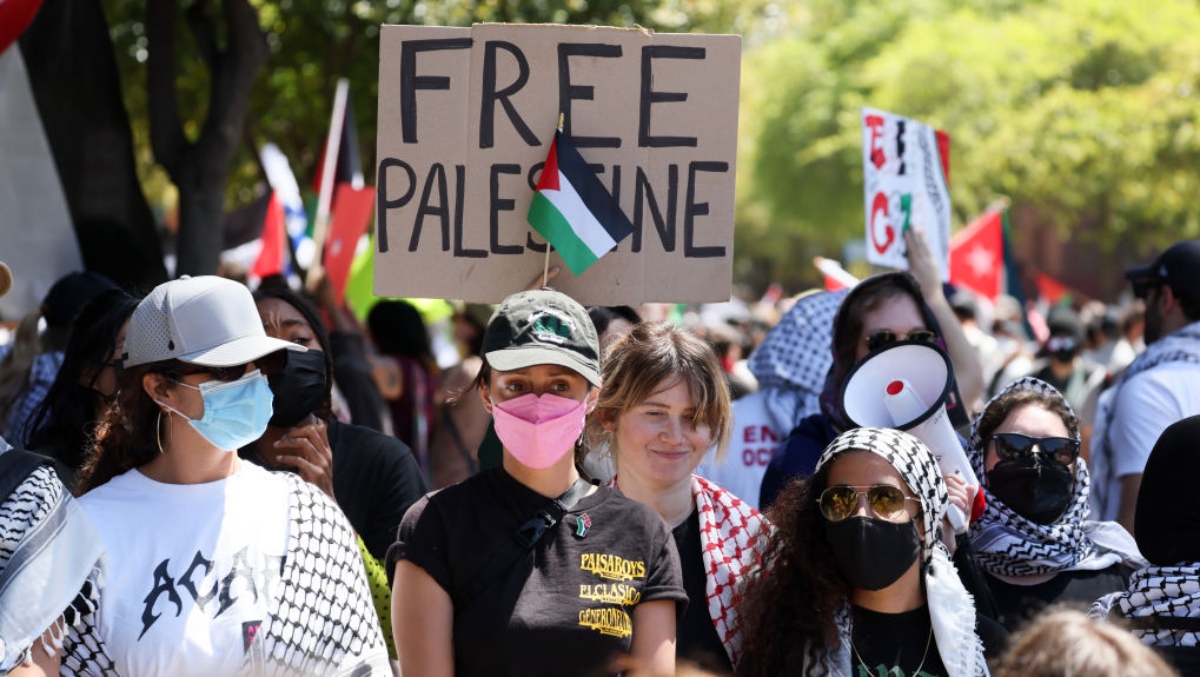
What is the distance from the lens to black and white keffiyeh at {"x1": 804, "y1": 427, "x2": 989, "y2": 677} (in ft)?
11.1

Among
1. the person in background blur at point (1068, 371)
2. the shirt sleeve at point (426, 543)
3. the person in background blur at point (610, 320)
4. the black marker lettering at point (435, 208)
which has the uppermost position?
the black marker lettering at point (435, 208)

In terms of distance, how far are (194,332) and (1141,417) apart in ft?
11.2

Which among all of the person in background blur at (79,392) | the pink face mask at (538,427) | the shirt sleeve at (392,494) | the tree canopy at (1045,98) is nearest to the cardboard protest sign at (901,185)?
the shirt sleeve at (392,494)

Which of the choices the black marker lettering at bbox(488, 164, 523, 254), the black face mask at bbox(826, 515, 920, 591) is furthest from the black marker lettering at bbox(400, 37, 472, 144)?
the black face mask at bbox(826, 515, 920, 591)

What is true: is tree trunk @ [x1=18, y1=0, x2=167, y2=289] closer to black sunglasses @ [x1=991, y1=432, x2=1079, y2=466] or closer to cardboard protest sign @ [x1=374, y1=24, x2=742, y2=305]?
cardboard protest sign @ [x1=374, y1=24, x2=742, y2=305]

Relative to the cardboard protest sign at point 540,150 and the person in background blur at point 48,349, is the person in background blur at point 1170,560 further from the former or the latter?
the person in background blur at point 48,349

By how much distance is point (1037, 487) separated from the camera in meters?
4.29

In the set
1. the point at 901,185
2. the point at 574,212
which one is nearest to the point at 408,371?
the point at 901,185

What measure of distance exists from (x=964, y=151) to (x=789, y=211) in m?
12.2

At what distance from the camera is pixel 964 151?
3073cm

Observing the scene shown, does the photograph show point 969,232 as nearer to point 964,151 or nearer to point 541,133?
point 541,133

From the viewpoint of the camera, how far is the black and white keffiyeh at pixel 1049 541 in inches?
165

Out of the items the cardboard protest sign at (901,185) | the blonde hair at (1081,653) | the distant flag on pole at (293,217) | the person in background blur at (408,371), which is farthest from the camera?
the distant flag on pole at (293,217)

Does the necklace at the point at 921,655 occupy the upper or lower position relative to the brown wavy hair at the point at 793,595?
lower
